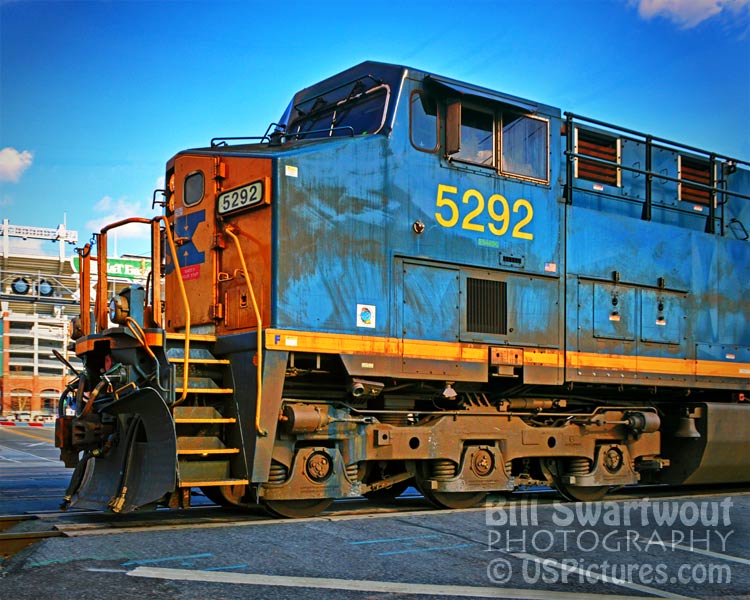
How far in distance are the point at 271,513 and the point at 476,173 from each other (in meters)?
4.10

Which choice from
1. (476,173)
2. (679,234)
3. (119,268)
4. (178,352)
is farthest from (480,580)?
(119,268)

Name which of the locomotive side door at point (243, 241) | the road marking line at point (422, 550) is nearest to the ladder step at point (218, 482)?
the locomotive side door at point (243, 241)

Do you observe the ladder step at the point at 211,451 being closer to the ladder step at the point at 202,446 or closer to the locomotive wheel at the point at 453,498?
the ladder step at the point at 202,446

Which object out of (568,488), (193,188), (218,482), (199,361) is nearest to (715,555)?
(568,488)

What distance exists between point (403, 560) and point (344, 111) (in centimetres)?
494

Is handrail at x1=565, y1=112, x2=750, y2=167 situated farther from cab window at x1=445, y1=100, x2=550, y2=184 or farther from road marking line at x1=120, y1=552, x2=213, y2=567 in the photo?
road marking line at x1=120, y1=552, x2=213, y2=567

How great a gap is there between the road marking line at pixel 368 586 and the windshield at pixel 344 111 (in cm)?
445

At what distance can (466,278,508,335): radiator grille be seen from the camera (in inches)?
333

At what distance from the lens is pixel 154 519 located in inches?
289

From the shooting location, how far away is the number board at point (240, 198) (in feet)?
24.2

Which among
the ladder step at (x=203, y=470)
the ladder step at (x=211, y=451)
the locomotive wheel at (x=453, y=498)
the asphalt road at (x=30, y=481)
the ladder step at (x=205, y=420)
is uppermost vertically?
the ladder step at (x=205, y=420)

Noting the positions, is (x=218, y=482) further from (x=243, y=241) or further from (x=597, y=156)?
(x=597, y=156)

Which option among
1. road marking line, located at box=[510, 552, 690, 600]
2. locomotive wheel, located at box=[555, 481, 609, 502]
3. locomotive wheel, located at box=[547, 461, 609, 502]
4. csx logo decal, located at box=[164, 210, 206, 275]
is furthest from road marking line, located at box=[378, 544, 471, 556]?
csx logo decal, located at box=[164, 210, 206, 275]

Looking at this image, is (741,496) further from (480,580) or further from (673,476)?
(480,580)
